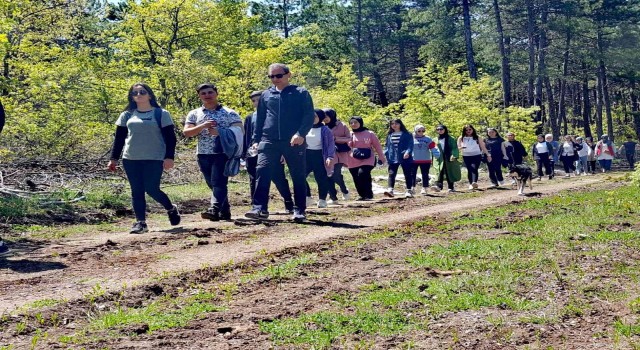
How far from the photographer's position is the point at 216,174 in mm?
8906

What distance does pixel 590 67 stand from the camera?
55406 millimetres

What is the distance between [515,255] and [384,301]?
2029 mm

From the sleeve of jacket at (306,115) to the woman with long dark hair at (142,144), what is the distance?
1.62 metres

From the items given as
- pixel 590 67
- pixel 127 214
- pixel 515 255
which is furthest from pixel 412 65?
pixel 515 255

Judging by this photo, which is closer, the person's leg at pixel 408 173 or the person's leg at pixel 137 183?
the person's leg at pixel 137 183

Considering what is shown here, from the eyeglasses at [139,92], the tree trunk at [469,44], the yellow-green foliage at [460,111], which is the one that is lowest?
the eyeglasses at [139,92]

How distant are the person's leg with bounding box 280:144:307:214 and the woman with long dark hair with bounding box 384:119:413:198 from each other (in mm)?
6236

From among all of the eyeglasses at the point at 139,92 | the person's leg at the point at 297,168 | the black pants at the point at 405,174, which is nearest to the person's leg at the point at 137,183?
the eyeglasses at the point at 139,92

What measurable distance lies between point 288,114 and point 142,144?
1.83 meters

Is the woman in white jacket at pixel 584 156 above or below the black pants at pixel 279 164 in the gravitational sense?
below

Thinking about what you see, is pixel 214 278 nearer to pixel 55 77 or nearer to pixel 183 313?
pixel 183 313

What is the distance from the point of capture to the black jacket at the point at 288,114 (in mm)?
8516

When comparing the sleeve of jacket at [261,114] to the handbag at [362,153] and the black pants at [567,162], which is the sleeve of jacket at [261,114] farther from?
the black pants at [567,162]

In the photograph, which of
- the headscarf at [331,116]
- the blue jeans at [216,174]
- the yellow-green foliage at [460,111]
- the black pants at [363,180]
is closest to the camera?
the blue jeans at [216,174]
